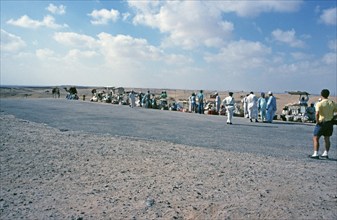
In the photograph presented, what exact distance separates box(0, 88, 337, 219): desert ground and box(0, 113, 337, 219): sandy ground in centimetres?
1

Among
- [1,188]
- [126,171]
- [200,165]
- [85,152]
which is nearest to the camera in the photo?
[1,188]


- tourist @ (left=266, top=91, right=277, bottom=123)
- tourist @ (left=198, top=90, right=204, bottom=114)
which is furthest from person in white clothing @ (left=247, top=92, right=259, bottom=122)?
tourist @ (left=198, top=90, right=204, bottom=114)

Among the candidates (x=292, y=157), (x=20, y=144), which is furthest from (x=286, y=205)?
(x=20, y=144)

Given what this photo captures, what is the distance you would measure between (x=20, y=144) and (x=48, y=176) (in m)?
3.25

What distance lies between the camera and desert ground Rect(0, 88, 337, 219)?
4.86 meters

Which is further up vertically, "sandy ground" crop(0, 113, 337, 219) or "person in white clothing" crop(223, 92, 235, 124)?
"person in white clothing" crop(223, 92, 235, 124)

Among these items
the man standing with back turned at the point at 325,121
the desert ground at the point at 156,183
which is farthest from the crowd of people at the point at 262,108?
the desert ground at the point at 156,183

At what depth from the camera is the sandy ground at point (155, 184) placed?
15.9ft

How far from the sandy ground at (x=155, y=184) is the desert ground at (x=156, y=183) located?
15mm

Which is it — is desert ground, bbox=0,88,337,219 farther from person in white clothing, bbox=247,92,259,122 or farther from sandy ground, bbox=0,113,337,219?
person in white clothing, bbox=247,92,259,122

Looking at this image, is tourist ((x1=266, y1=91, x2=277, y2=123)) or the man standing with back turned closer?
the man standing with back turned

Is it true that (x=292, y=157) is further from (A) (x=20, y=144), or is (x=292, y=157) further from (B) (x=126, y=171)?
(A) (x=20, y=144)

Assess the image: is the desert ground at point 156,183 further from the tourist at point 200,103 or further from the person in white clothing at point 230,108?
the tourist at point 200,103

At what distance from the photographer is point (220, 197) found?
5.41 metres
